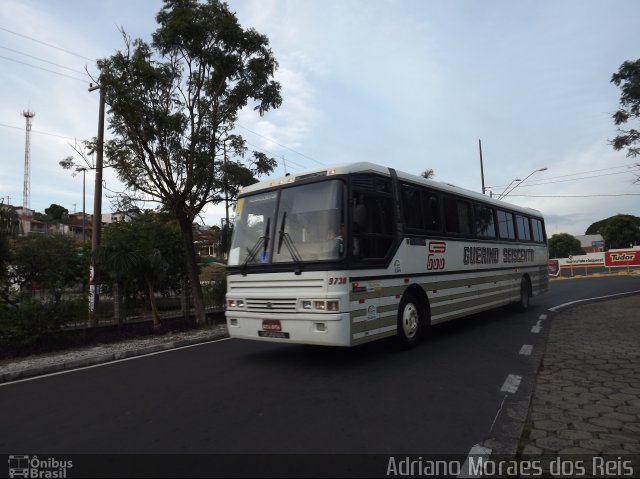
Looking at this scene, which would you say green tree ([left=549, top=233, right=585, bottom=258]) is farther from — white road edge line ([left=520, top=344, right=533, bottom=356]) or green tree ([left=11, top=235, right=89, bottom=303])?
white road edge line ([left=520, top=344, right=533, bottom=356])

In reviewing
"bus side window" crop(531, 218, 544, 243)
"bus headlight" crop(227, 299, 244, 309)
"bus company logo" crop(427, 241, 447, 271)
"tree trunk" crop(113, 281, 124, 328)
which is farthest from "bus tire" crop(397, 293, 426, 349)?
"bus side window" crop(531, 218, 544, 243)

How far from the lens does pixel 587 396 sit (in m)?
4.97

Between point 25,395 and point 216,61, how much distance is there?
899cm

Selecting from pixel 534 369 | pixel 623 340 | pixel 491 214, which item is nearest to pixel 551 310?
pixel 491 214

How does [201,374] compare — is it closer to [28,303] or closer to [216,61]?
[28,303]

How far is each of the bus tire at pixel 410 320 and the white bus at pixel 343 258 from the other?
18 millimetres

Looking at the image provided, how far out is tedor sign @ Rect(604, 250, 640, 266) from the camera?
36.7 m

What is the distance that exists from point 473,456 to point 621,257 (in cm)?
4240

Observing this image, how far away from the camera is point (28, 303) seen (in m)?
9.55

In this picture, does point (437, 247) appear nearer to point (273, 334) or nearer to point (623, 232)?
point (273, 334)

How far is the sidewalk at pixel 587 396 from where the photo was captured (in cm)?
375

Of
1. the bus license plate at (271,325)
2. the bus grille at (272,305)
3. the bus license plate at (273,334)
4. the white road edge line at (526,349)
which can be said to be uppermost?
the bus grille at (272,305)

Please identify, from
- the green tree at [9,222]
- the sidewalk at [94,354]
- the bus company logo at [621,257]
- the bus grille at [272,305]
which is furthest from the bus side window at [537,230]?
the bus company logo at [621,257]

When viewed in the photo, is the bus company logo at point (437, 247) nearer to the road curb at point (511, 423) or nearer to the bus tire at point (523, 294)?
the road curb at point (511, 423)
